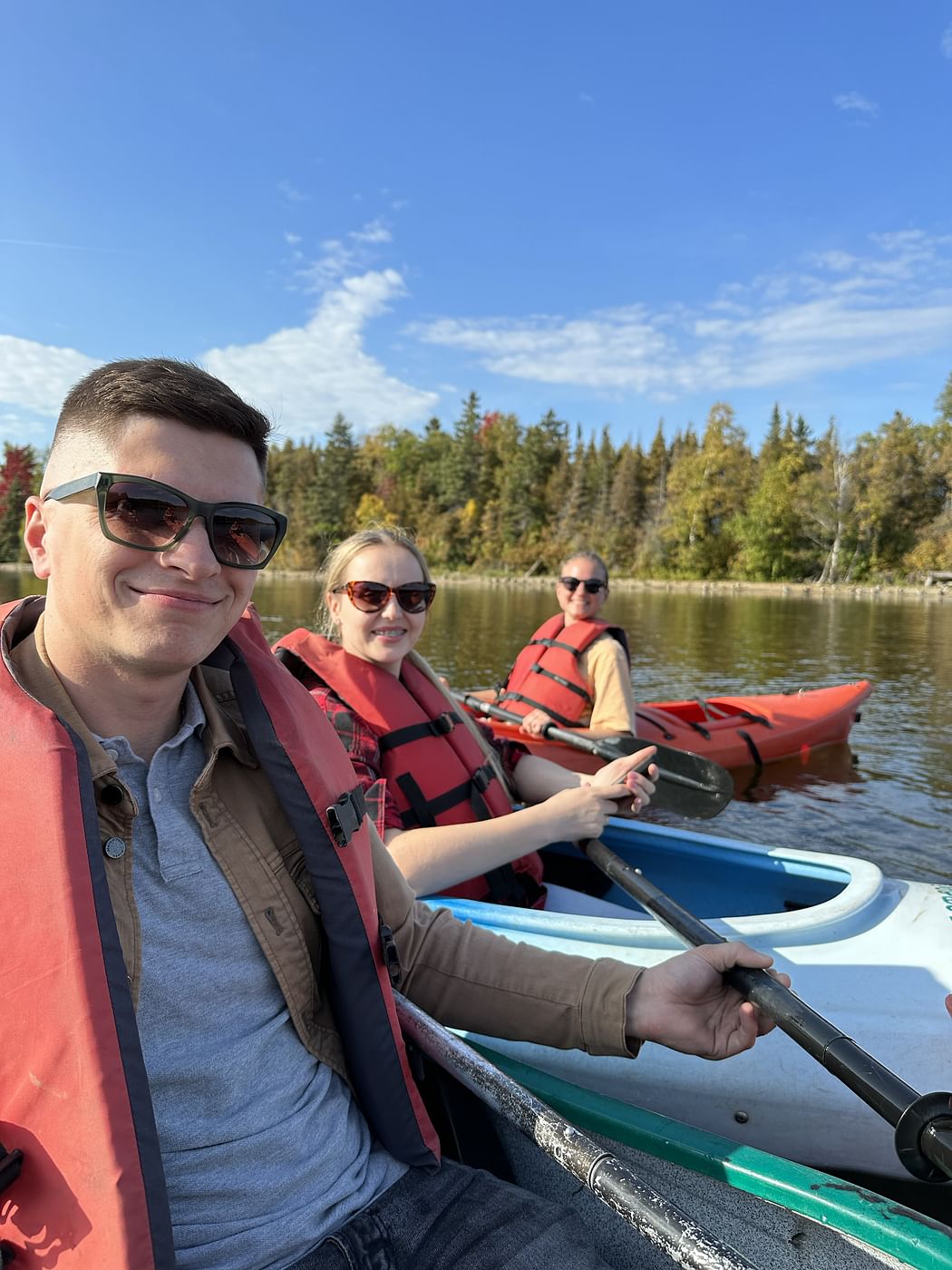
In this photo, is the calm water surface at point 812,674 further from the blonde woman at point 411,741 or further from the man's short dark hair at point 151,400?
the man's short dark hair at point 151,400

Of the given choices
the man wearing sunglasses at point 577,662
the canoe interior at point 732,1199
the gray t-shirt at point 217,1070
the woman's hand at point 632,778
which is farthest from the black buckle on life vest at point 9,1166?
the man wearing sunglasses at point 577,662

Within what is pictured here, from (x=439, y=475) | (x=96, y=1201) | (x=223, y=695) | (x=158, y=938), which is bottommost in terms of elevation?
(x=96, y=1201)

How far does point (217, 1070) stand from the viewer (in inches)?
44.3

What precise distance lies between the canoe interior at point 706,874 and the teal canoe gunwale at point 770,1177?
1335 millimetres

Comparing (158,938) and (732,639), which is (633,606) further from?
(158,938)

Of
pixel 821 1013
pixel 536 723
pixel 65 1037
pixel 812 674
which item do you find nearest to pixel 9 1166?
pixel 65 1037

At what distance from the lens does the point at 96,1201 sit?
94 centimetres

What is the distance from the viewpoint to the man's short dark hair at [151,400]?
3.71 ft

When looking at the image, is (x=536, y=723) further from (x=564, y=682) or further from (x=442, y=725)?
(x=442, y=725)

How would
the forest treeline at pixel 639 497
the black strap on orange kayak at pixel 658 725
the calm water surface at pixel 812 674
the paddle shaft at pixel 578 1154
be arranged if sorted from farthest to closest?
1. the forest treeline at pixel 639 497
2. the calm water surface at pixel 812 674
3. the black strap on orange kayak at pixel 658 725
4. the paddle shaft at pixel 578 1154

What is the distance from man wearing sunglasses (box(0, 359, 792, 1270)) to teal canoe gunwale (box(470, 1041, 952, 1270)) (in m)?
0.57

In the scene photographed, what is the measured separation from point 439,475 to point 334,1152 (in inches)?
2554

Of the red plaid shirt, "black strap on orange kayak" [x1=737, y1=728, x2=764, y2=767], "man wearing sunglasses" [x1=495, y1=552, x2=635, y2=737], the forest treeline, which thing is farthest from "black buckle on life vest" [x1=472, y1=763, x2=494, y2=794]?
the forest treeline

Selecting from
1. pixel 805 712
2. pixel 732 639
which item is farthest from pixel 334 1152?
pixel 732 639
